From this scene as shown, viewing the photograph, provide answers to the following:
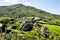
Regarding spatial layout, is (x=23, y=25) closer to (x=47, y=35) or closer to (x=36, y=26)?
(x=36, y=26)

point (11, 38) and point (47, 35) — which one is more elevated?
point (11, 38)

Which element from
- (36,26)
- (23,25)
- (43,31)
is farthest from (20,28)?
(43,31)

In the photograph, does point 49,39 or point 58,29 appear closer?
point 49,39

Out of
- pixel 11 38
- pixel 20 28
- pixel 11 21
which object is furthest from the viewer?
pixel 11 21

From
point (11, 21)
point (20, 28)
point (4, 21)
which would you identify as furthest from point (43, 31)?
point (4, 21)

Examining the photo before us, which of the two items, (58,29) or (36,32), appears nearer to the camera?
(36,32)

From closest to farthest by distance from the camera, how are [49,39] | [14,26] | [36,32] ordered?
[49,39] < [36,32] < [14,26]

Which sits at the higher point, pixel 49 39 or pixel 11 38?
pixel 11 38

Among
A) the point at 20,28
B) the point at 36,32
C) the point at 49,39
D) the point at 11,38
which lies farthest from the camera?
the point at 20,28

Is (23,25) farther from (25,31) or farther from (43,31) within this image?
(43,31)
